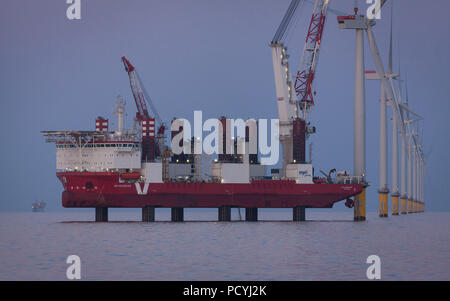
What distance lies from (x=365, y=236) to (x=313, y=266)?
1149 inches

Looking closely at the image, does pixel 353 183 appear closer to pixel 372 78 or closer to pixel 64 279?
pixel 372 78

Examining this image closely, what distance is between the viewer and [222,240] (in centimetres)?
6875

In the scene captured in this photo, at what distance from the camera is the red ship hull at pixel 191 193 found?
305 ft

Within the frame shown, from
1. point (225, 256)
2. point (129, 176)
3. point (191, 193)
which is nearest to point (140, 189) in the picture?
point (129, 176)

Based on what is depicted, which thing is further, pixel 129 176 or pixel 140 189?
pixel 140 189

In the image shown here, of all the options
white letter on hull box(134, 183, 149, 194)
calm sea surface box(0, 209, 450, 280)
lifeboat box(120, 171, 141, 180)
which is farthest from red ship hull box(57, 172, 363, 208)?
calm sea surface box(0, 209, 450, 280)

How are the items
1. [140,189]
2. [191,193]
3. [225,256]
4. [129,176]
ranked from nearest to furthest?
[225,256], [129,176], [140,189], [191,193]

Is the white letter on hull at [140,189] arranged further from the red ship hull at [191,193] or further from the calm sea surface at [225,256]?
the calm sea surface at [225,256]

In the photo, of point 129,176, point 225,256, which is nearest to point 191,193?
point 129,176

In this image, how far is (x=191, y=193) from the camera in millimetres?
95125

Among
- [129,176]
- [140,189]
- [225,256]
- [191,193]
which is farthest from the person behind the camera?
[191,193]

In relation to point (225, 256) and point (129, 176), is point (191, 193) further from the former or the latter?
point (225, 256)

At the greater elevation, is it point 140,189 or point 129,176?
point 129,176
